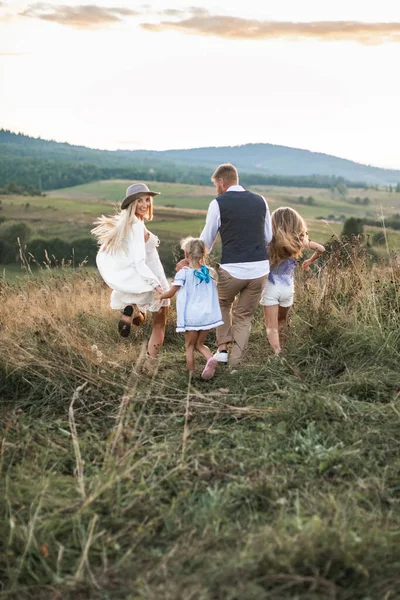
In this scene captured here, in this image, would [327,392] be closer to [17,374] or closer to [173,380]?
[173,380]

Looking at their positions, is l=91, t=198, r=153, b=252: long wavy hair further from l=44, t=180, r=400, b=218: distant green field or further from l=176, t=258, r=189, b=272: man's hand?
l=44, t=180, r=400, b=218: distant green field

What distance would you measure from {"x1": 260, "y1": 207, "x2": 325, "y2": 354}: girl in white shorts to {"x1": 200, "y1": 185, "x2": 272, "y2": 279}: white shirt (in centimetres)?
23

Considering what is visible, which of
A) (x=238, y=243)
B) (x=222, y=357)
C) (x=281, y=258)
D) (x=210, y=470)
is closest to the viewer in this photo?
(x=210, y=470)

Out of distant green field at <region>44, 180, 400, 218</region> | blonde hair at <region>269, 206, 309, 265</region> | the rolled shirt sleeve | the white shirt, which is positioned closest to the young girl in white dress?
the white shirt

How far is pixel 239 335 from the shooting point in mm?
6586

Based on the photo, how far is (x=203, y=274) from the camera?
617 cm

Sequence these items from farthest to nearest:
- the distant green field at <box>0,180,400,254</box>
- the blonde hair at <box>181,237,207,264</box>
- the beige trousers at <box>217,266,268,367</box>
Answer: the distant green field at <box>0,180,400,254</box>
the beige trousers at <box>217,266,268,367</box>
the blonde hair at <box>181,237,207,264</box>

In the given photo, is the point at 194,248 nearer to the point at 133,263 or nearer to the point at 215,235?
the point at 215,235

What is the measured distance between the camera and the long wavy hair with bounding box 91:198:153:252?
6578 millimetres

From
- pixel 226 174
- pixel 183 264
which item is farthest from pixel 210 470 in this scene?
pixel 226 174

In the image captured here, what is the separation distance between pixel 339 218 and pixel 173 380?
96.3 meters

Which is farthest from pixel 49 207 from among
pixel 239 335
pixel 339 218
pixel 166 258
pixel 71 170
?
Answer: pixel 239 335

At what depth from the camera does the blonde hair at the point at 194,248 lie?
6.12 metres

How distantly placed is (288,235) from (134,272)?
1.57 m
